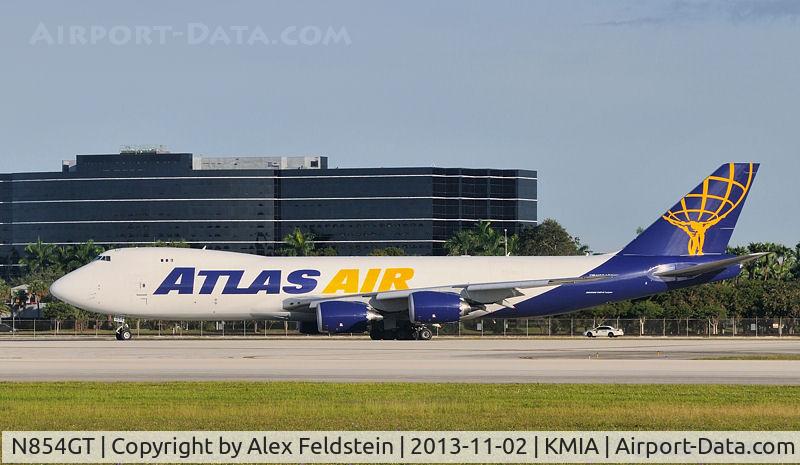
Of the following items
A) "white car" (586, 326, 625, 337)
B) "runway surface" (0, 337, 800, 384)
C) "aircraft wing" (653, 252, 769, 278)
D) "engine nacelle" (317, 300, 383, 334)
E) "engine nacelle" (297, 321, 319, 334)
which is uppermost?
"aircraft wing" (653, 252, 769, 278)

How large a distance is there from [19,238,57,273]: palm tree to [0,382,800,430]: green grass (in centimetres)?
15019

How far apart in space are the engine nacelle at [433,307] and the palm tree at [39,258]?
4753 inches

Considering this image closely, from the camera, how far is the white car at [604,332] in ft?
270

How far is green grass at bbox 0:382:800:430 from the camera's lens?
25375 millimetres

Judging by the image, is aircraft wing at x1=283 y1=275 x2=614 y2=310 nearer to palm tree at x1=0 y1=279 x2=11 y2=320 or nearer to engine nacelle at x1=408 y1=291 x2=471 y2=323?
engine nacelle at x1=408 y1=291 x2=471 y2=323

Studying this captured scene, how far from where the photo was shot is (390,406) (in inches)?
1129

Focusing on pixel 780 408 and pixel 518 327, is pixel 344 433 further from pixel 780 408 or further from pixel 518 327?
pixel 518 327

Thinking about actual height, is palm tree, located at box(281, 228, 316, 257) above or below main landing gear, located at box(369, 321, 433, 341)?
above

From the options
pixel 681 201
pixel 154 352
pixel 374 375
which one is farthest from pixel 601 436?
pixel 681 201

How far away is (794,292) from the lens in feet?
318

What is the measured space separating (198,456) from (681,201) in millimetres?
55930

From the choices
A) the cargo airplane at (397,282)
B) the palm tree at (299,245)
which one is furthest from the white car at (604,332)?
the palm tree at (299,245)

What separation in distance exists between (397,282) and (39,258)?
121 meters

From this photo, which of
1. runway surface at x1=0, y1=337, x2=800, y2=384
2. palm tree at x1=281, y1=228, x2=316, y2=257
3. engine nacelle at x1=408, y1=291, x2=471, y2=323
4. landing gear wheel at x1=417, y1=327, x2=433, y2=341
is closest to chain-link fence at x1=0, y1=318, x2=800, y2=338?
landing gear wheel at x1=417, y1=327, x2=433, y2=341
